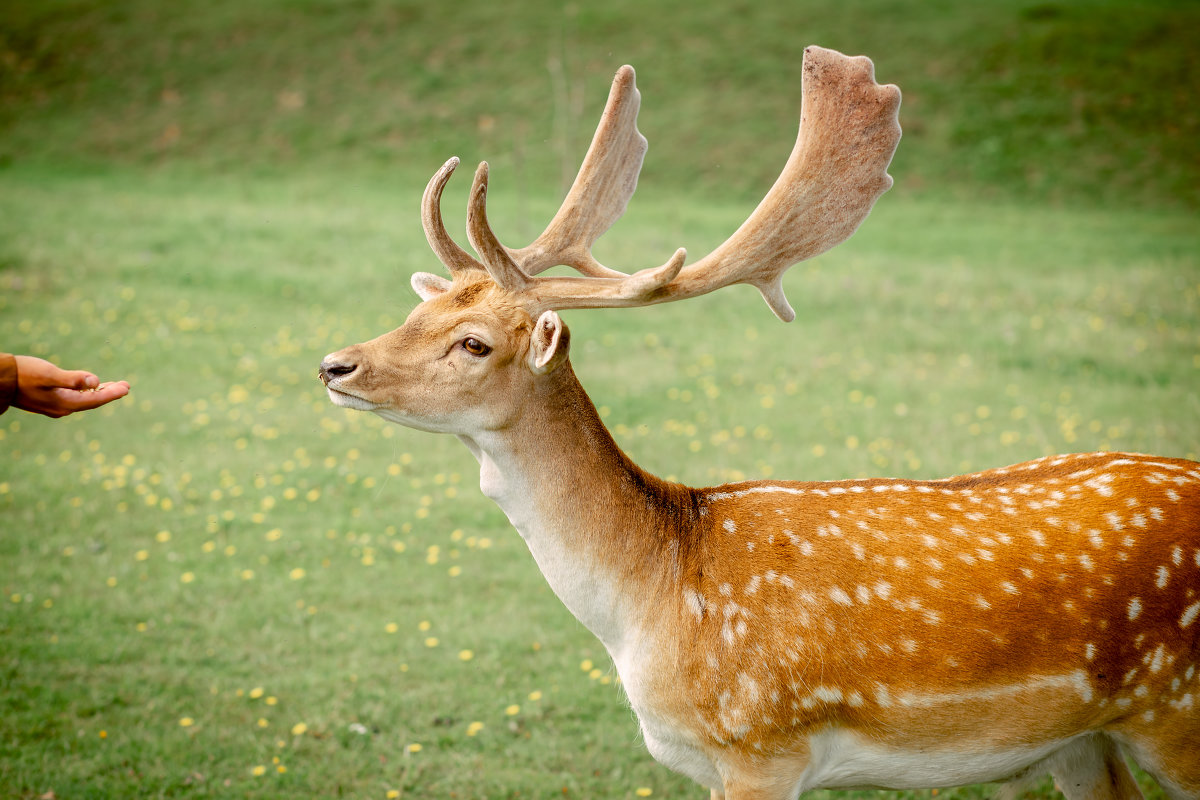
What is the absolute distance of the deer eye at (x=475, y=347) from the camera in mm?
3295

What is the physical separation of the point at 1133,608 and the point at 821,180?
5.58 ft

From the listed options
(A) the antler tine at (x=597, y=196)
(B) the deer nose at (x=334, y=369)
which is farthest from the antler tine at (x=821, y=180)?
(B) the deer nose at (x=334, y=369)

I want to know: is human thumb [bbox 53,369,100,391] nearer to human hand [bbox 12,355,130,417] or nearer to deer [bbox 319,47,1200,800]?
human hand [bbox 12,355,130,417]

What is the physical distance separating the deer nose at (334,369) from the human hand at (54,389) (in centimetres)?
82

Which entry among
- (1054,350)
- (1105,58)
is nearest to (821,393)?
(1054,350)

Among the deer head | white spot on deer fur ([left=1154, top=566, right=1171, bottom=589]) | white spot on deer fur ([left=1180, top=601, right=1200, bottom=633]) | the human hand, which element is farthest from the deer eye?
white spot on deer fur ([left=1180, top=601, right=1200, bottom=633])

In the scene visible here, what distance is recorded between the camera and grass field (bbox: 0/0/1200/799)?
17.6 feet

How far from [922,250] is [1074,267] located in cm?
223

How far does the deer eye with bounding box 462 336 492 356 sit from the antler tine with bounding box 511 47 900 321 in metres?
0.39

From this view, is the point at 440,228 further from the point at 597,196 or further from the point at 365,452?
the point at 365,452

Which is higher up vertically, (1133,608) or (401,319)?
(1133,608)

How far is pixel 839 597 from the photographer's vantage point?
3.27 meters

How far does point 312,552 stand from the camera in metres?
7.04

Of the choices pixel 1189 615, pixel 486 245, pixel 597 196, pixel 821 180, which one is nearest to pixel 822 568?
pixel 1189 615
